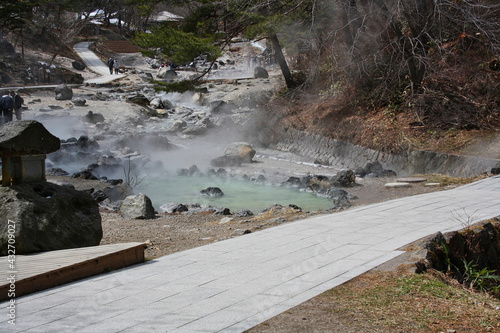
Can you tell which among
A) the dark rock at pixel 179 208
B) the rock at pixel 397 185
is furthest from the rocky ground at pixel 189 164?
the dark rock at pixel 179 208

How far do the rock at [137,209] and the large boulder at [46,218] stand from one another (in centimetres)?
408

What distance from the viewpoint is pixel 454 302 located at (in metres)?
4.35

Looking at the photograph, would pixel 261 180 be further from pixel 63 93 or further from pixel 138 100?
pixel 63 93

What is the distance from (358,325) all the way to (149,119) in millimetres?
27181

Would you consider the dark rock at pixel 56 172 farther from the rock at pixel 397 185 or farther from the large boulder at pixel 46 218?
the large boulder at pixel 46 218

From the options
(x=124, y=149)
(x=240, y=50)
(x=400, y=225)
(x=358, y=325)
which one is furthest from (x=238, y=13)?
(x=240, y=50)

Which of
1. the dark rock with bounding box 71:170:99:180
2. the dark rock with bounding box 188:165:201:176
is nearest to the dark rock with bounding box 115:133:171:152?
the dark rock with bounding box 188:165:201:176

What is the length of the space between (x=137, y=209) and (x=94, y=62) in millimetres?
43688

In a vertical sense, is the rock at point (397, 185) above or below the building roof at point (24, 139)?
below

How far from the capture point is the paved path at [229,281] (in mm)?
3990

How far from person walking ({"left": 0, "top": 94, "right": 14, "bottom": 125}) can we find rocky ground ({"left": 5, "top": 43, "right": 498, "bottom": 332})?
320cm

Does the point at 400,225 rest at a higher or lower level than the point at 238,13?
lower

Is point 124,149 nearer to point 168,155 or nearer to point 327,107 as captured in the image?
point 168,155

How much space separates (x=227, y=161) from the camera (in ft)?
67.2
